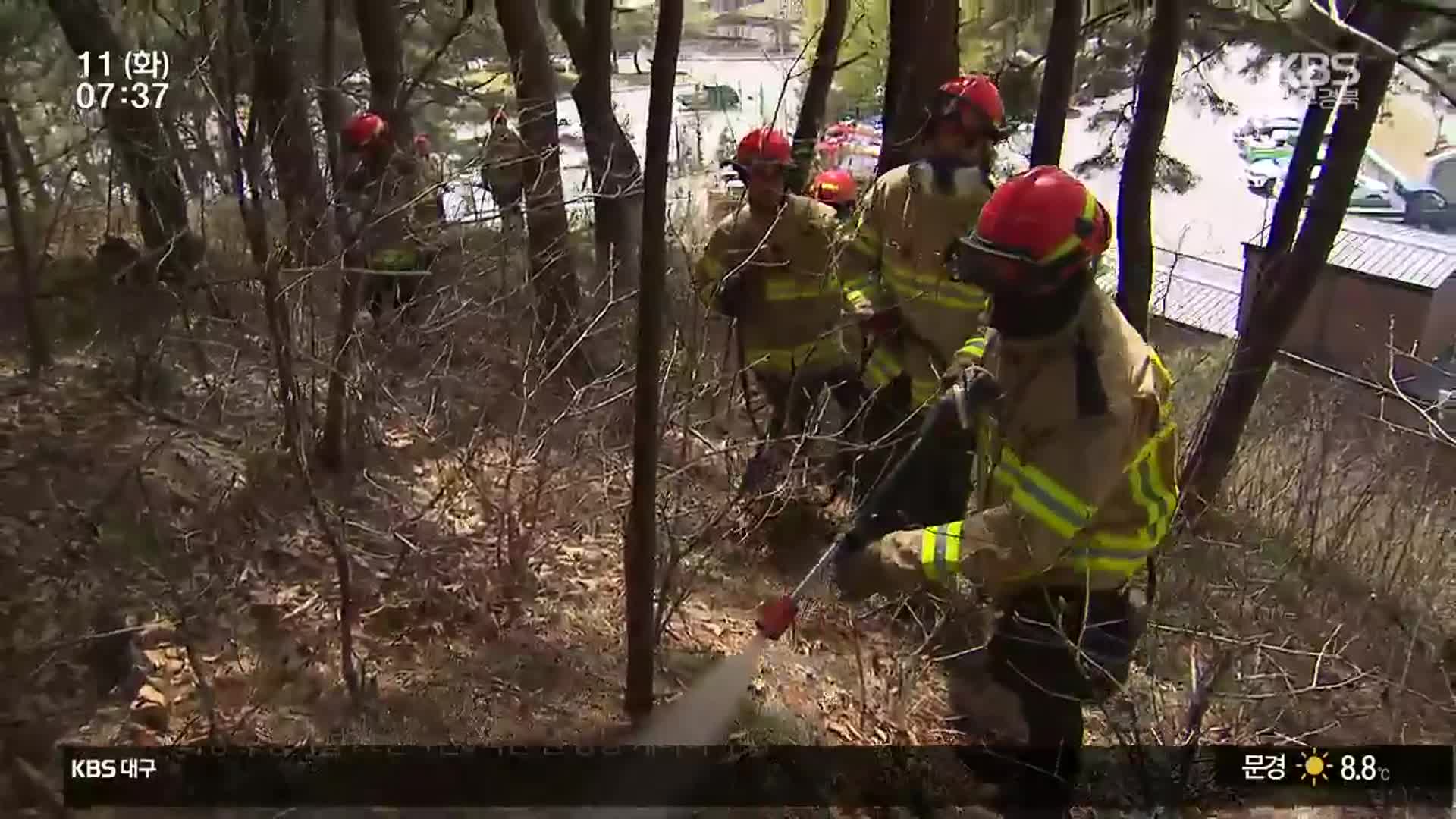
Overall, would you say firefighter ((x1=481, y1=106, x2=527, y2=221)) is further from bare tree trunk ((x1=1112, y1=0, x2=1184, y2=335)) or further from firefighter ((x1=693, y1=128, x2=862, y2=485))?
bare tree trunk ((x1=1112, y1=0, x2=1184, y2=335))

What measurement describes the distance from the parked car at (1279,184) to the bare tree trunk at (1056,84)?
90.5 inches

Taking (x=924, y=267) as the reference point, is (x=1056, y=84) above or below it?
above

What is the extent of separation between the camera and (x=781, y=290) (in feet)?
15.2

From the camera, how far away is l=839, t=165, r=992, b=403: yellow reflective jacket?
12.8 feet

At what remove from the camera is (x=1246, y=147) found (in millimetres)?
6691

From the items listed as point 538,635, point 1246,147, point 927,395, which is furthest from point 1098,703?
point 1246,147

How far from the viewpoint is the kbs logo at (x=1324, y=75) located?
4.90 m

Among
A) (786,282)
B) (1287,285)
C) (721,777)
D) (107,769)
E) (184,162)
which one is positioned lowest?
(721,777)

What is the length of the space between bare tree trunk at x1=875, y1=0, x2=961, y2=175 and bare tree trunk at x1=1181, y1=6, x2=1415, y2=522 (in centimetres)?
212

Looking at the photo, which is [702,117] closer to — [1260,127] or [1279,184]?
[1279,184]

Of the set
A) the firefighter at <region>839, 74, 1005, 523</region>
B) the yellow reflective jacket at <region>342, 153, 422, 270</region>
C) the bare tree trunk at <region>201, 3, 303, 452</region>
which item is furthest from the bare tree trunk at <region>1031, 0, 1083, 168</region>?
the bare tree trunk at <region>201, 3, 303, 452</region>

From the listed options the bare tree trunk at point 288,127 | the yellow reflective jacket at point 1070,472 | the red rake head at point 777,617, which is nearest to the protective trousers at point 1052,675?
the yellow reflective jacket at point 1070,472

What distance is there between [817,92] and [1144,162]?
2.74m

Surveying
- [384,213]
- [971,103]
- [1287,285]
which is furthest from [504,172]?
[1287,285]
